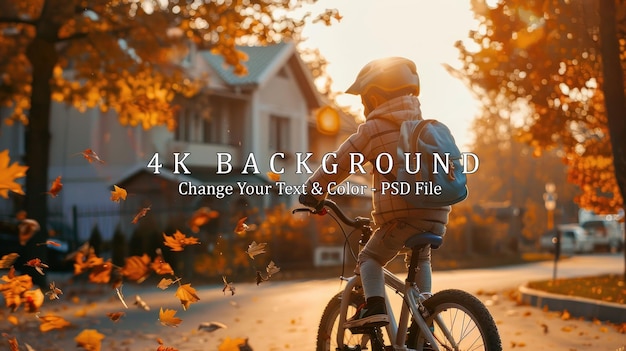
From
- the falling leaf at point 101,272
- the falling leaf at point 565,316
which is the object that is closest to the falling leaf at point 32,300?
the falling leaf at point 101,272

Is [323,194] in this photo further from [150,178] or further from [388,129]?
[150,178]

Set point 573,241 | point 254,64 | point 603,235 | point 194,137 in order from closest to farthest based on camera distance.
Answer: point 194,137 → point 254,64 → point 573,241 → point 603,235

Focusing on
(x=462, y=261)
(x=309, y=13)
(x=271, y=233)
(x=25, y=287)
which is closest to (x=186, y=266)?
(x=271, y=233)

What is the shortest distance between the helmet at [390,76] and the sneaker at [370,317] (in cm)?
108

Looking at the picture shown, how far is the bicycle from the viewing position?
4.48 meters

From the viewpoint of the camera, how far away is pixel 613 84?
11250 millimetres

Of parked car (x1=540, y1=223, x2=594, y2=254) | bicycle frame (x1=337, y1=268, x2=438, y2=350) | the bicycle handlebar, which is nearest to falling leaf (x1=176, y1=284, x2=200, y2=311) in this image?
the bicycle handlebar

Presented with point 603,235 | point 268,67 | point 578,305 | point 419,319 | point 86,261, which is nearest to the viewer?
point 419,319

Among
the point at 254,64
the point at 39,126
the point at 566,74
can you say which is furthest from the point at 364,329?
the point at 254,64

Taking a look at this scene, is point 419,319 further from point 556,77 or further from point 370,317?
point 556,77

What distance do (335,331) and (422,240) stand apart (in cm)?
105

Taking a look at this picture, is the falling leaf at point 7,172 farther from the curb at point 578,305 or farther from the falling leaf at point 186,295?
the curb at point 578,305

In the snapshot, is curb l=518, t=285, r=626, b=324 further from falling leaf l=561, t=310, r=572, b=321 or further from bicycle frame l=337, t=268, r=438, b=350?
bicycle frame l=337, t=268, r=438, b=350

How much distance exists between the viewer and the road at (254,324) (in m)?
8.97
